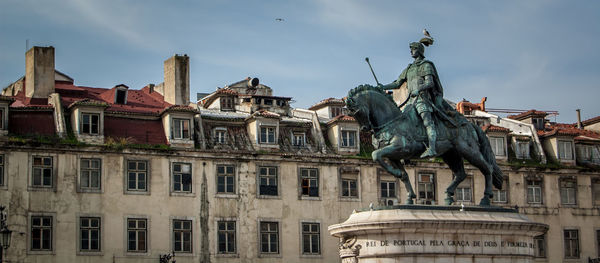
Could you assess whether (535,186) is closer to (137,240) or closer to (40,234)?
(137,240)

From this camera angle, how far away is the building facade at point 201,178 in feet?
165

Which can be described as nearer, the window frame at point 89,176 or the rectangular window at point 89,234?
the rectangular window at point 89,234

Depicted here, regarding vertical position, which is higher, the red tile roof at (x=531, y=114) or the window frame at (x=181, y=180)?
the red tile roof at (x=531, y=114)

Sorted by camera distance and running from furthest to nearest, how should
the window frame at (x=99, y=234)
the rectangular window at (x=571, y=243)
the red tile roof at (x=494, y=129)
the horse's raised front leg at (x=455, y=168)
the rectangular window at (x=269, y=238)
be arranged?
the rectangular window at (x=571, y=243) < the red tile roof at (x=494, y=129) < the rectangular window at (x=269, y=238) < the window frame at (x=99, y=234) < the horse's raised front leg at (x=455, y=168)

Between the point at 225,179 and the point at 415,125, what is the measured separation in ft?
84.8

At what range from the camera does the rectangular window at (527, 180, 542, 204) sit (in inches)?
2398

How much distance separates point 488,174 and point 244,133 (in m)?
26.9

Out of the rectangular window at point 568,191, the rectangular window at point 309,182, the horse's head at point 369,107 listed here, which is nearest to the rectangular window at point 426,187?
the rectangular window at point 309,182

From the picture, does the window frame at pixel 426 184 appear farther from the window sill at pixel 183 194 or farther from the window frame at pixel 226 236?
the window sill at pixel 183 194

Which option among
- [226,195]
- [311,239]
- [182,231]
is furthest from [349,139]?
[182,231]

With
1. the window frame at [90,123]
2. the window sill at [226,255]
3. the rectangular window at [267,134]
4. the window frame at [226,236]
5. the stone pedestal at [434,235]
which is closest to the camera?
the stone pedestal at [434,235]

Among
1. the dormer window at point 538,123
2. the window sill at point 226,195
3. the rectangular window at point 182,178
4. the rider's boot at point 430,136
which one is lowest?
the rider's boot at point 430,136

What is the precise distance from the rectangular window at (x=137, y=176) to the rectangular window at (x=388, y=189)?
42.4 ft

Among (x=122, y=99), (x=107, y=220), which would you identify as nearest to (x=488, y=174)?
(x=107, y=220)
